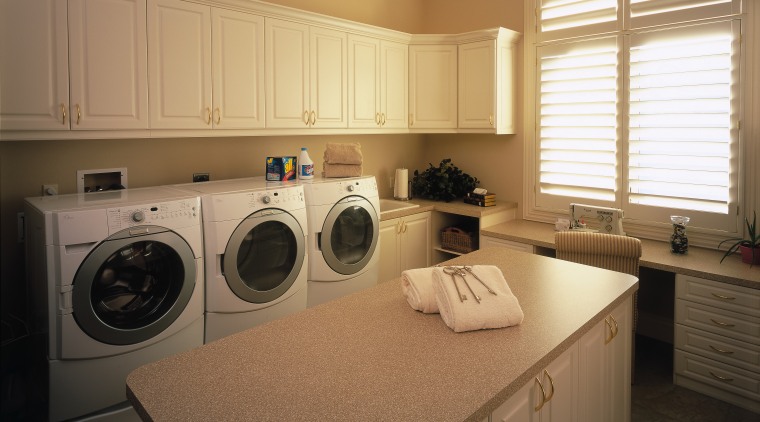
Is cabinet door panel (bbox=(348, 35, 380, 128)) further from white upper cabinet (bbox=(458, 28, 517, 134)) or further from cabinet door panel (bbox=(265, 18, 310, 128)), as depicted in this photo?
white upper cabinet (bbox=(458, 28, 517, 134))

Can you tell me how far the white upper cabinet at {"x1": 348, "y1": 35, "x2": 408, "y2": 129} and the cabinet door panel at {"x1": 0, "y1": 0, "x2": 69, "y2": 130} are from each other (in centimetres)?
190

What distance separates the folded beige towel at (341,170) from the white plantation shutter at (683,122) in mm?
1926

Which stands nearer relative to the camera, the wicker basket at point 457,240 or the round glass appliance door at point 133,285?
the round glass appliance door at point 133,285

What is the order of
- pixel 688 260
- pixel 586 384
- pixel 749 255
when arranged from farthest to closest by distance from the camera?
pixel 688 260, pixel 749 255, pixel 586 384

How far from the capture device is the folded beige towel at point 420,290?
1.63 m

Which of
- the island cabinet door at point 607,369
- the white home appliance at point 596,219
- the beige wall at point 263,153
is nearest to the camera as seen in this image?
the island cabinet door at point 607,369

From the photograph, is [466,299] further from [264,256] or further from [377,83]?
[377,83]

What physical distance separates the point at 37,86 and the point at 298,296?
5.72ft

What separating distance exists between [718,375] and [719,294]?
18.6 inches

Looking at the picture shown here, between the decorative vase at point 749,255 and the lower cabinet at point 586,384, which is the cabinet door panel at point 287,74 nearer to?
the lower cabinet at point 586,384

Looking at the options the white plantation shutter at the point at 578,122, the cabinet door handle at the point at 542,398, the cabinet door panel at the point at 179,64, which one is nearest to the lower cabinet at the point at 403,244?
the white plantation shutter at the point at 578,122

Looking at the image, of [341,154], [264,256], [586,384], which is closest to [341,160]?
[341,154]

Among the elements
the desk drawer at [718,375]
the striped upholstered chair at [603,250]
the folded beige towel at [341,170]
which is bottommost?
the desk drawer at [718,375]

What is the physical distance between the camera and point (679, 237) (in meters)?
3.14
